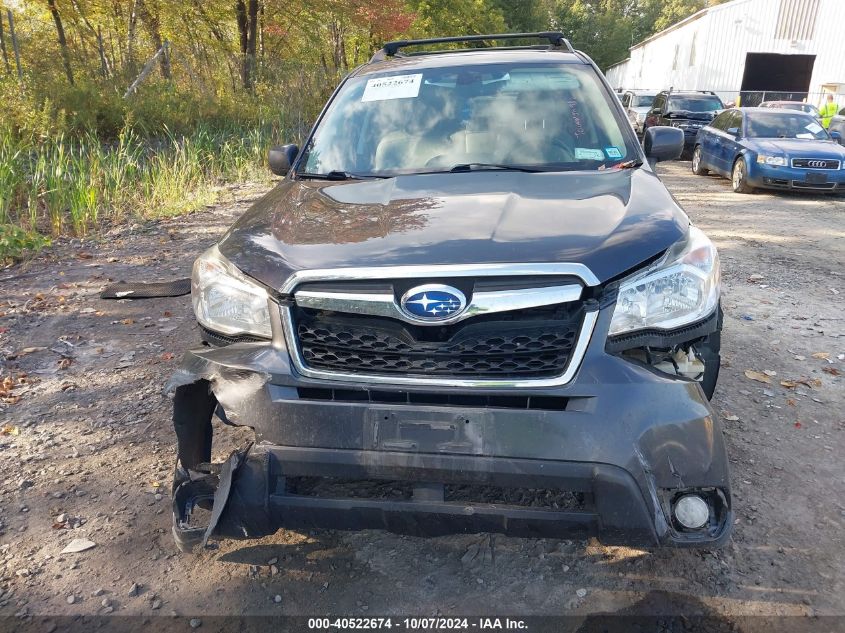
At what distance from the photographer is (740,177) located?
464 inches

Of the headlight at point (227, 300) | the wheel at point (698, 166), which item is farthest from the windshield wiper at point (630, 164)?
the wheel at point (698, 166)

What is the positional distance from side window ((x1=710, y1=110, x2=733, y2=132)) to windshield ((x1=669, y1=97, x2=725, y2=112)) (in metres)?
3.96

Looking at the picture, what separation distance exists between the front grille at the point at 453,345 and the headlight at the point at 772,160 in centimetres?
1099

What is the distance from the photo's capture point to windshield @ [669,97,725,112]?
17438 mm

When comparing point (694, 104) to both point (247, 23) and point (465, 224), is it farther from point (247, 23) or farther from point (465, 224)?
point (465, 224)

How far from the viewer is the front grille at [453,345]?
1993 mm

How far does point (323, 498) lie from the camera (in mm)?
2020

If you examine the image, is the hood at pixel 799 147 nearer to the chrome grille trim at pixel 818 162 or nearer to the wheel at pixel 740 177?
the chrome grille trim at pixel 818 162

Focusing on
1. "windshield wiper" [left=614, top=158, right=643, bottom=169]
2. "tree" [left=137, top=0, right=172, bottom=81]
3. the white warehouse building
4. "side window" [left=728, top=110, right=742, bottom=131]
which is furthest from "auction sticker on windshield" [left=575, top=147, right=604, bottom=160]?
the white warehouse building

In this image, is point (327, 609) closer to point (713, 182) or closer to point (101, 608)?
point (101, 608)

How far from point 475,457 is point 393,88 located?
2452mm

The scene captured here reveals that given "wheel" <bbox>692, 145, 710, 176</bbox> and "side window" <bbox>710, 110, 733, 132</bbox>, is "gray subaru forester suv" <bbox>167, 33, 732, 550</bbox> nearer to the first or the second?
"side window" <bbox>710, 110, 733, 132</bbox>

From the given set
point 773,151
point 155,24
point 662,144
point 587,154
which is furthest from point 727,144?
point 155,24

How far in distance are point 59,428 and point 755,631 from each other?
3.28 meters
